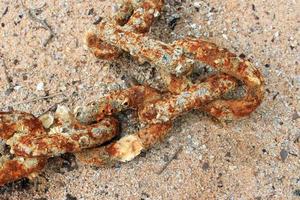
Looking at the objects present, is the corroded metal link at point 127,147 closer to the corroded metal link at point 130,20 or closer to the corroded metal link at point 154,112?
the corroded metal link at point 154,112

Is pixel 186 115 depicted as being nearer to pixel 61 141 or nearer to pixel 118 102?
pixel 118 102

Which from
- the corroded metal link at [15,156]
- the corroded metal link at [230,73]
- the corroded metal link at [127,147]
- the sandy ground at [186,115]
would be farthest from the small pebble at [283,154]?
the corroded metal link at [15,156]

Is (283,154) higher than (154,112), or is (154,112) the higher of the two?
(154,112)

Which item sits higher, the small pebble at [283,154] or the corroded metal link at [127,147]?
the corroded metal link at [127,147]

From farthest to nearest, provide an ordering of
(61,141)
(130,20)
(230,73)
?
(130,20) < (230,73) < (61,141)

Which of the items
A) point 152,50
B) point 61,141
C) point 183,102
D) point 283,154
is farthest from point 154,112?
point 283,154

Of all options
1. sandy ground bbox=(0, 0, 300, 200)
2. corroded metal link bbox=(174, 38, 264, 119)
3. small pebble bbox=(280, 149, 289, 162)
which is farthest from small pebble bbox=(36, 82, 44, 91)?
small pebble bbox=(280, 149, 289, 162)
